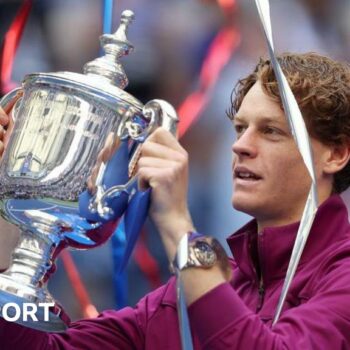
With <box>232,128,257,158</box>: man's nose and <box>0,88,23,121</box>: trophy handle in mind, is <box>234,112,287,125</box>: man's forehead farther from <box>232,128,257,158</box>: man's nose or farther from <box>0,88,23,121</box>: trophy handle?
<box>0,88,23,121</box>: trophy handle

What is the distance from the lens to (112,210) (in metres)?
1.60

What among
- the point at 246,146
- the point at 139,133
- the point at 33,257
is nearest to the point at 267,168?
the point at 246,146

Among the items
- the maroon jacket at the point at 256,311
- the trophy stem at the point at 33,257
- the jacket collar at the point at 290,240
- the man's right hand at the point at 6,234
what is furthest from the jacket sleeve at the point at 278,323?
the man's right hand at the point at 6,234

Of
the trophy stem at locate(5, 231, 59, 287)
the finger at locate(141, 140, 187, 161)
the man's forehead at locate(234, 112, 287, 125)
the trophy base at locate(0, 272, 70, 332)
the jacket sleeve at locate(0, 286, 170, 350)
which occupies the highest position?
the man's forehead at locate(234, 112, 287, 125)

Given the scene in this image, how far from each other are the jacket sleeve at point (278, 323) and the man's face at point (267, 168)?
19 cm

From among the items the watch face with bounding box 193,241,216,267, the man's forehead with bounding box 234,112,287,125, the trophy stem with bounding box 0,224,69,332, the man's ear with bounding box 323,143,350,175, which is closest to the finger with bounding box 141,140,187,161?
the watch face with bounding box 193,241,216,267

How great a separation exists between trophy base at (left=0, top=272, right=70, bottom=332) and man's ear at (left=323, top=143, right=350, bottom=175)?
51 cm

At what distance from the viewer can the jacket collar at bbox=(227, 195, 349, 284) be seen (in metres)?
1.79

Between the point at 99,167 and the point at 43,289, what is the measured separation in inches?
7.4

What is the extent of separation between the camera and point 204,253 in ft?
5.09

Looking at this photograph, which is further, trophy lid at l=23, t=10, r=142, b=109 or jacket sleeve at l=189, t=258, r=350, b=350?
trophy lid at l=23, t=10, r=142, b=109

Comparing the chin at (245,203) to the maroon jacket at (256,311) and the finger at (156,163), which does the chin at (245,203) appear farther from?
the finger at (156,163)

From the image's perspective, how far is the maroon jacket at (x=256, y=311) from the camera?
60.5 inches

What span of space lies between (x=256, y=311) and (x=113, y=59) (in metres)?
0.42
